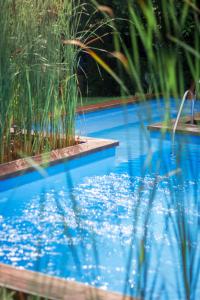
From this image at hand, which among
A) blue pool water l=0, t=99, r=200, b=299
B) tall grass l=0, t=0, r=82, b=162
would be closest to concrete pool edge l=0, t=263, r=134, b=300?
blue pool water l=0, t=99, r=200, b=299

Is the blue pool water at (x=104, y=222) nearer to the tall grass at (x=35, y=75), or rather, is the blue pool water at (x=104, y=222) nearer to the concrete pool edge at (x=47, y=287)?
the concrete pool edge at (x=47, y=287)

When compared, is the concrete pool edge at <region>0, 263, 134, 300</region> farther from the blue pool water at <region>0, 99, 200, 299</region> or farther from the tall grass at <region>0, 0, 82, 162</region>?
the tall grass at <region>0, 0, 82, 162</region>

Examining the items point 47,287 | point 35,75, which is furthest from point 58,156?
point 47,287

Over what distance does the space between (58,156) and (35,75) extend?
753mm

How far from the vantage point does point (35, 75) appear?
4648 millimetres

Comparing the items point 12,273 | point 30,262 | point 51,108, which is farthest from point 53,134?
point 12,273

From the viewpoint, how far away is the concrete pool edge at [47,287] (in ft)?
5.70

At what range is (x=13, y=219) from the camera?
3.73 m

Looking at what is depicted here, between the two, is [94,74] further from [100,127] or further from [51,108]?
[51,108]

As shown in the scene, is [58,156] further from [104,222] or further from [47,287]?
[47,287]

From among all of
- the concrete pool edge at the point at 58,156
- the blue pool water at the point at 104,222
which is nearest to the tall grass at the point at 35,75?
the concrete pool edge at the point at 58,156

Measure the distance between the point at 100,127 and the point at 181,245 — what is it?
6.38 metres

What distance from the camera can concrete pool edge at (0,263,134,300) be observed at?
5.70 ft

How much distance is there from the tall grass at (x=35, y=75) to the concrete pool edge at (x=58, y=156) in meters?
0.15
